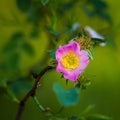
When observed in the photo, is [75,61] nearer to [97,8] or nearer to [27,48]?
[97,8]

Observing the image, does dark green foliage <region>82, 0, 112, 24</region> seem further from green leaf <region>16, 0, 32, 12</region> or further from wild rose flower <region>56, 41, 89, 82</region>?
wild rose flower <region>56, 41, 89, 82</region>

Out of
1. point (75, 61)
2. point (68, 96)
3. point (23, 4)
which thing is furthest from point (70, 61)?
point (23, 4)

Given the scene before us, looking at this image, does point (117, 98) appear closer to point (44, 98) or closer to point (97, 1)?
point (44, 98)

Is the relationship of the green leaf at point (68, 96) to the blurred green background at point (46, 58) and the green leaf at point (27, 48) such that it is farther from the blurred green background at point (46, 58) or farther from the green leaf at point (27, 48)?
the green leaf at point (27, 48)

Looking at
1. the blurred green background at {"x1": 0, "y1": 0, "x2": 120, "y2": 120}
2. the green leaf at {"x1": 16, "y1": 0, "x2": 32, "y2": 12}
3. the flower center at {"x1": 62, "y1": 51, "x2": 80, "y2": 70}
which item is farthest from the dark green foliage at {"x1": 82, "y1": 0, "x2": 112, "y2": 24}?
the flower center at {"x1": 62, "y1": 51, "x2": 80, "y2": 70}

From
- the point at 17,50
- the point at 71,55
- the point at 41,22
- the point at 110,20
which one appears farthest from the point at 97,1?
the point at 71,55

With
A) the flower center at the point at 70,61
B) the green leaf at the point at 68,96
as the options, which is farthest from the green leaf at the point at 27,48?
the flower center at the point at 70,61
